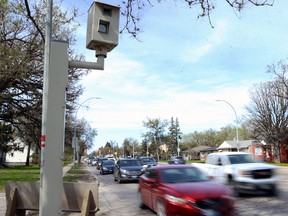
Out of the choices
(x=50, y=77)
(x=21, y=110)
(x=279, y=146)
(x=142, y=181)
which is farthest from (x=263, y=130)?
(x=50, y=77)

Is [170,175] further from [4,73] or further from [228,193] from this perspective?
[4,73]

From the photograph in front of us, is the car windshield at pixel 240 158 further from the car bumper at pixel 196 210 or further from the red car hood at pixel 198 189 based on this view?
the car bumper at pixel 196 210

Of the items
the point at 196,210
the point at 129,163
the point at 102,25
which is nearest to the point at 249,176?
the point at 196,210

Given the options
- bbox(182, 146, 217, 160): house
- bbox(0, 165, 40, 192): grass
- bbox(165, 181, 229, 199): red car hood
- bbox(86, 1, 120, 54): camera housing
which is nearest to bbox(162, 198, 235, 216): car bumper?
bbox(165, 181, 229, 199): red car hood

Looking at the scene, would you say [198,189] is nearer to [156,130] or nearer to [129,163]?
[129,163]

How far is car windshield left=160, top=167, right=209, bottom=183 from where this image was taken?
32.3 ft

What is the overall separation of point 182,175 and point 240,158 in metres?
6.42

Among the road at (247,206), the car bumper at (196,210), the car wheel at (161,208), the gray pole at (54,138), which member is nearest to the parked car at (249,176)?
the road at (247,206)

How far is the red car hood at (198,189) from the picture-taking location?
8.30m

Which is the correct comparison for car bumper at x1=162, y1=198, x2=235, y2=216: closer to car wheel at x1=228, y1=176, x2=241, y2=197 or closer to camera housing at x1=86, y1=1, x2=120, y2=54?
camera housing at x1=86, y1=1, x2=120, y2=54

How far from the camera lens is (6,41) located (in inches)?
819

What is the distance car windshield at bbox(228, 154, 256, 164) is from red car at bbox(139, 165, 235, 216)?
5.52 m

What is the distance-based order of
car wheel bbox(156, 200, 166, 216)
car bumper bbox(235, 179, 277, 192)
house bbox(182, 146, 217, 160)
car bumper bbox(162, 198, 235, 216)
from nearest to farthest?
car bumper bbox(162, 198, 235, 216)
car wheel bbox(156, 200, 166, 216)
car bumper bbox(235, 179, 277, 192)
house bbox(182, 146, 217, 160)

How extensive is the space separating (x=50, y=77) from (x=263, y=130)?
59149mm
